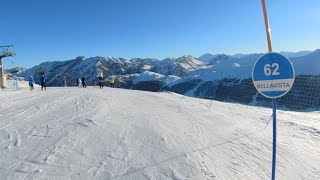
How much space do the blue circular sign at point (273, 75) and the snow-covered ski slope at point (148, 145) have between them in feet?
7.96

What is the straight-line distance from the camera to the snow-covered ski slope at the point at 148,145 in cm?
826

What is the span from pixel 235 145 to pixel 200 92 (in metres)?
148

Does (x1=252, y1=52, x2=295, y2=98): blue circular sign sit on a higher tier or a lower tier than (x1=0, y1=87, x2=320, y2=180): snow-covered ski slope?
higher

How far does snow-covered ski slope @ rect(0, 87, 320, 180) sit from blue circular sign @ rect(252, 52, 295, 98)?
2426mm

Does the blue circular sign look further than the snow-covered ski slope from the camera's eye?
No

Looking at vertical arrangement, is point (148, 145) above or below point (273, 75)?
below

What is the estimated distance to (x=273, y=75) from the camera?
693 centimetres

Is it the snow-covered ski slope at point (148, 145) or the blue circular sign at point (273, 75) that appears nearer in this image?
the blue circular sign at point (273, 75)

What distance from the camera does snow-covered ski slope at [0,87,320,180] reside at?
27.1ft

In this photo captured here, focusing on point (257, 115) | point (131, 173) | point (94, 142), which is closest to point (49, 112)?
point (94, 142)

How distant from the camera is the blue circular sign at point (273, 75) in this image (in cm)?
675

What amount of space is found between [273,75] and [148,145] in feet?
13.7

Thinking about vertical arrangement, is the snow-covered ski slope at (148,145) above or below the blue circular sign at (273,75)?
below

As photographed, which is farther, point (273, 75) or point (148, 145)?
point (148, 145)
